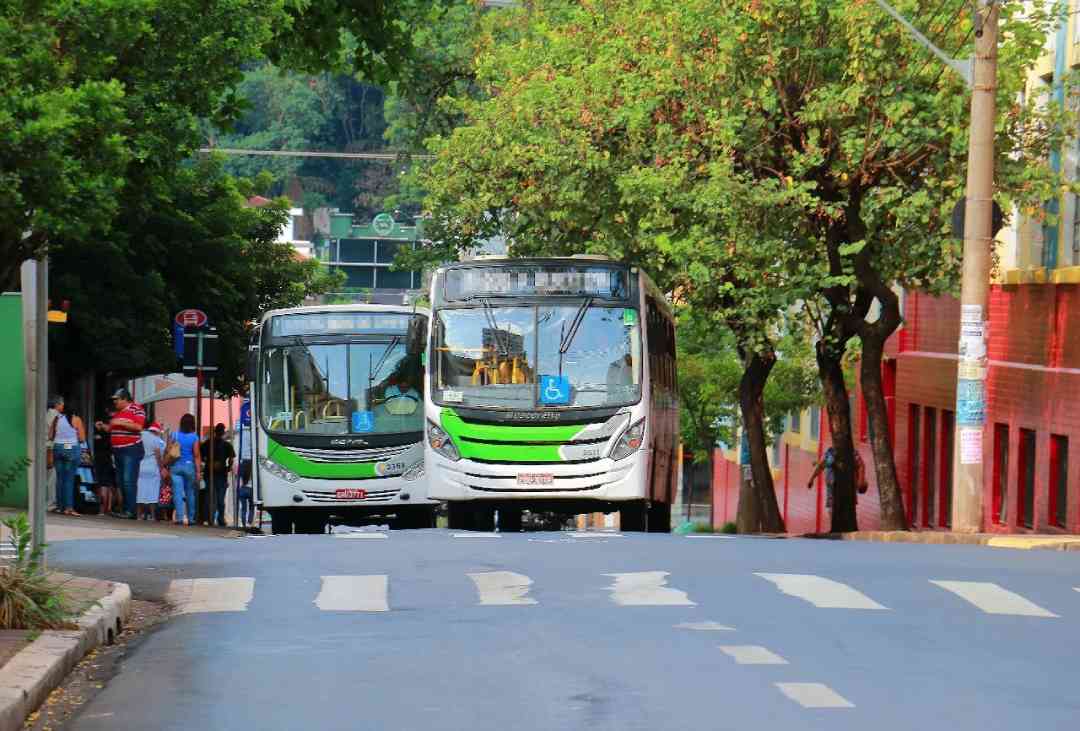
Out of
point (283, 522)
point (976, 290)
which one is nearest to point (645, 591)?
point (976, 290)

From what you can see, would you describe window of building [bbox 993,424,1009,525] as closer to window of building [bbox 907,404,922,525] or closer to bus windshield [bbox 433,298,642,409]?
window of building [bbox 907,404,922,525]

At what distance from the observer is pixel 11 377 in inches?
1109

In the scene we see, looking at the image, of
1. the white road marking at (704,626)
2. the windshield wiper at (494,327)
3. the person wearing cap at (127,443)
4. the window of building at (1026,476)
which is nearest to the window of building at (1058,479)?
the window of building at (1026,476)

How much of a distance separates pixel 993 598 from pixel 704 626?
2.78 m

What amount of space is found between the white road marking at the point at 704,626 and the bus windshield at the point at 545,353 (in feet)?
40.8

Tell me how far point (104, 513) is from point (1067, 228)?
47.5 feet

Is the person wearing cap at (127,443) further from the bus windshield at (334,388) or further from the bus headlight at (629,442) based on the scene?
the bus headlight at (629,442)

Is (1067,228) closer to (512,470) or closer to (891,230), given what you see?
(891,230)

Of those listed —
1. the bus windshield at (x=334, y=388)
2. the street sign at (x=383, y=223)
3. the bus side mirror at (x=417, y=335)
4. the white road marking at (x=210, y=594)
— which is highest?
the street sign at (x=383, y=223)

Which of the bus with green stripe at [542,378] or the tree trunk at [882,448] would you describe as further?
the tree trunk at [882,448]

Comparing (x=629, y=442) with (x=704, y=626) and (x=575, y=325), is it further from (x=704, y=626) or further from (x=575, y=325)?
(x=704, y=626)

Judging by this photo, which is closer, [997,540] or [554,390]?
[997,540]

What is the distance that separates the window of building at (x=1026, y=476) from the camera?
118ft

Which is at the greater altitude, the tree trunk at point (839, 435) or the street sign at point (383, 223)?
the street sign at point (383, 223)
